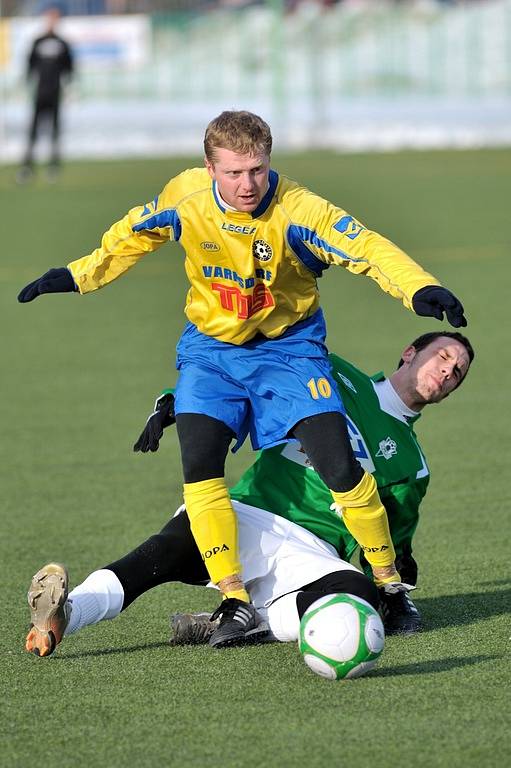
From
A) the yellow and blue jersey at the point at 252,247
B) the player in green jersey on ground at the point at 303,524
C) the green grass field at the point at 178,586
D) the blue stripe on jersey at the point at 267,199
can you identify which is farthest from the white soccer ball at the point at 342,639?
the blue stripe on jersey at the point at 267,199

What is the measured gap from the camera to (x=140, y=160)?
27812mm

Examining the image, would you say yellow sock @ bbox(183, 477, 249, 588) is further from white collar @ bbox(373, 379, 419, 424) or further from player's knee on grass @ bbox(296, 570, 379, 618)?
white collar @ bbox(373, 379, 419, 424)

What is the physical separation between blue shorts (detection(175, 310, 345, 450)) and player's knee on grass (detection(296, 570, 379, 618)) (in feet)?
1.69

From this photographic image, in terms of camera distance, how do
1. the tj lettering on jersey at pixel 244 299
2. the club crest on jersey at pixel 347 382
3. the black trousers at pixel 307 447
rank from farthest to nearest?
the club crest on jersey at pixel 347 382, the tj lettering on jersey at pixel 244 299, the black trousers at pixel 307 447

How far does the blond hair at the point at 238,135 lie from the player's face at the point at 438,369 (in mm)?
966

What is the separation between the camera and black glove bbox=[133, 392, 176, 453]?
5.24m

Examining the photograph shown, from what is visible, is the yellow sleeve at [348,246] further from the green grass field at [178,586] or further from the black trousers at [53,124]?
the black trousers at [53,124]

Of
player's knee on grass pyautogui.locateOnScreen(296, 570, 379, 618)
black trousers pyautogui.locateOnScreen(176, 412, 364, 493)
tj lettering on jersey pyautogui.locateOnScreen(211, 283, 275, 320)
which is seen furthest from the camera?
tj lettering on jersey pyautogui.locateOnScreen(211, 283, 275, 320)

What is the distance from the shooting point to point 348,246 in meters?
4.93

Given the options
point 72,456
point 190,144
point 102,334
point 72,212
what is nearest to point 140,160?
point 190,144

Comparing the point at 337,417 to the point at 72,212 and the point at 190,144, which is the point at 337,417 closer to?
the point at 72,212

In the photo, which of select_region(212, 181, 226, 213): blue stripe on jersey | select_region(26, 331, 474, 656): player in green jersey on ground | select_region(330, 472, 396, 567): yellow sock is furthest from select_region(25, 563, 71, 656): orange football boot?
select_region(212, 181, 226, 213): blue stripe on jersey

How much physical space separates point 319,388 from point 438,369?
1.64 ft

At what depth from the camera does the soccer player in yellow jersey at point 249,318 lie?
4.91 m
